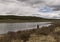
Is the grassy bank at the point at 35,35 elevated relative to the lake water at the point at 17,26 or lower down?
lower down

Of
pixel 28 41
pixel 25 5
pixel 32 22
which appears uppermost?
pixel 25 5

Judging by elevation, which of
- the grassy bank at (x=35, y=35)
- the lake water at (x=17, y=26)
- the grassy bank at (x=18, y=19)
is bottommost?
the grassy bank at (x=35, y=35)

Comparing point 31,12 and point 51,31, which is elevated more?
point 31,12

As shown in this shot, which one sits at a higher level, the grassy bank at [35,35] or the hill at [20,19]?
the hill at [20,19]

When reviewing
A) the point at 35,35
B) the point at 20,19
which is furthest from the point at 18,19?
the point at 35,35

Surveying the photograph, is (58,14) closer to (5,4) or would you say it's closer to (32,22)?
(32,22)

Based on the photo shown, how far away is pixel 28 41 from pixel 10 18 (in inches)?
7.6

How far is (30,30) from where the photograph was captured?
0.93 meters

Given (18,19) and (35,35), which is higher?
(18,19)

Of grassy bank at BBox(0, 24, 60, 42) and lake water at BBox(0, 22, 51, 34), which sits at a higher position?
lake water at BBox(0, 22, 51, 34)

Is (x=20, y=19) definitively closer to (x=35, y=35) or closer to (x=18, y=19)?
(x=18, y=19)

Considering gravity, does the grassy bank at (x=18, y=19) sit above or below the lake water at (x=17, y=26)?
above

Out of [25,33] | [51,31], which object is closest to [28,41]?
[25,33]

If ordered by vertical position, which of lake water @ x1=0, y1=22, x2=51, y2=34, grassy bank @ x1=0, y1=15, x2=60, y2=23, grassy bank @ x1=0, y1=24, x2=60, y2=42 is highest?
grassy bank @ x1=0, y1=15, x2=60, y2=23
